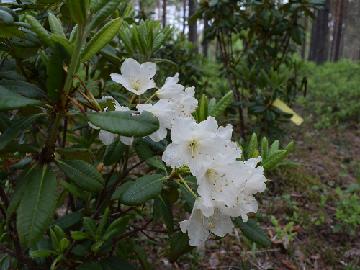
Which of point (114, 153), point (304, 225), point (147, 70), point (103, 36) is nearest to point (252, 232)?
point (114, 153)

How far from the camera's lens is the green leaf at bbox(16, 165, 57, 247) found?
1.12 m

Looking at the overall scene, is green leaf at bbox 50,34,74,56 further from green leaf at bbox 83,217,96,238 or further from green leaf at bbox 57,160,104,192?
green leaf at bbox 83,217,96,238

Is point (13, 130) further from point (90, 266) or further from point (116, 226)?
point (90, 266)

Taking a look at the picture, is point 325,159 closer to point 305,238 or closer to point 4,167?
point 305,238

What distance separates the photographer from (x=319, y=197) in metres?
3.73

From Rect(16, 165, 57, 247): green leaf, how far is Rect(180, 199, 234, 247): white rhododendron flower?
39 cm

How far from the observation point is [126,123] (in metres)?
1.09

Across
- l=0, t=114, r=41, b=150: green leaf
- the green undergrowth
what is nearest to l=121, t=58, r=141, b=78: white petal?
l=0, t=114, r=41, b=150: green leaf

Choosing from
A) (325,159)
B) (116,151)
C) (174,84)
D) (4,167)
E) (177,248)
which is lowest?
(325,159)

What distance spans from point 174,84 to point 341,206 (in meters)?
2.66

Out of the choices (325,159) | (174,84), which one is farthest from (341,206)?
(174,84)

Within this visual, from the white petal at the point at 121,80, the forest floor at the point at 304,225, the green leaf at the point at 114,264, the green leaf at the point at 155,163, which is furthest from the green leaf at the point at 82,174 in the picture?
the forest floor at the point at 304,225

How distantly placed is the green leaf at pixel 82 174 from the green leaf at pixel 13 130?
15 centimetres

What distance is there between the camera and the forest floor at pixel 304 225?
2805mm
